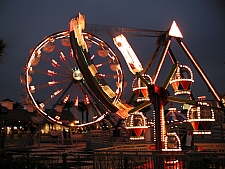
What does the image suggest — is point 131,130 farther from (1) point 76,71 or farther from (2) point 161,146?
(1) point 76,71

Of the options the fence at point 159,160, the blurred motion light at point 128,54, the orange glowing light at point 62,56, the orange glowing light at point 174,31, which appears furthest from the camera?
the orange glowing light at point 62,56

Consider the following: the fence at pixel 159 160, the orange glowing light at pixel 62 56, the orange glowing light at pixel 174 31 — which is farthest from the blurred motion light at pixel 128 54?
the orange glowing light at pixel 62 56

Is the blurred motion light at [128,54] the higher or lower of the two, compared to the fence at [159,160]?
higher

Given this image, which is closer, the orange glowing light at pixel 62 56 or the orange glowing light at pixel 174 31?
the orange glowing light at pixel 174 31

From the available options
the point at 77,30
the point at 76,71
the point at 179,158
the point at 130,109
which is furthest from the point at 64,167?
the point at 76,71

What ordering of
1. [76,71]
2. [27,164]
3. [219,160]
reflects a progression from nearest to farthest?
[219,160] < [27,164] < [76,71]

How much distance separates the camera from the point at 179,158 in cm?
906

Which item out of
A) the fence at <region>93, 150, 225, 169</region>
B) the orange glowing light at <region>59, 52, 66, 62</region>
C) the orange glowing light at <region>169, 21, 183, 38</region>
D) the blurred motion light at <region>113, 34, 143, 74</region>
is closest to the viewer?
the fence at <region>93, 150, 225, 169</region>

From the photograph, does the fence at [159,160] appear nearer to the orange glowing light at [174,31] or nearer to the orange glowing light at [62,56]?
the orange glowing light at [174,31]

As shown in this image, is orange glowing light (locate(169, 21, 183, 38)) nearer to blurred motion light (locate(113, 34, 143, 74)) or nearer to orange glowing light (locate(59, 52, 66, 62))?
blurred motion light (locate(113, 34, 143, 74))

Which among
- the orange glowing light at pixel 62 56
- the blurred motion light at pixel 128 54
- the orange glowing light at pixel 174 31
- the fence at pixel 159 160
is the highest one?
the orange glowing light at pixel 62 56

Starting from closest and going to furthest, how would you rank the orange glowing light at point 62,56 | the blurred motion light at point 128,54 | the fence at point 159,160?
1. the fence at point 159,160
2. the blurred motion light at point 128,54
3. the orange glowing light at point 62,56

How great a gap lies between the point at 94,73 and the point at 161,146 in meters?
4.02

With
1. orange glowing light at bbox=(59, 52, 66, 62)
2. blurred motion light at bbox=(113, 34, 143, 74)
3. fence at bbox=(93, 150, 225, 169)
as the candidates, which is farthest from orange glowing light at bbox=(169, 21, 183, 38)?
orange glowing light at bbox=(59, 52, 66, 62)
